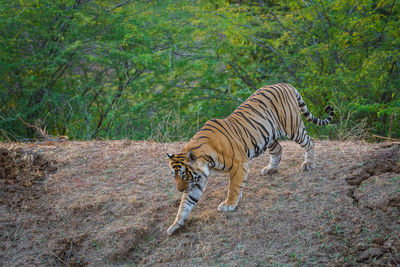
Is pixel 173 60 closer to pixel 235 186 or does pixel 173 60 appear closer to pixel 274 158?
pixel 274 158

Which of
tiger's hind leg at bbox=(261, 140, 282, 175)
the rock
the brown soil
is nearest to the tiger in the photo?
tiger's hind leg at bbox=(261, 140, 282, 175)

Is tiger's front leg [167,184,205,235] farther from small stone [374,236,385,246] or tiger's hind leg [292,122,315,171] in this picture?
small stone [374,236,385,246]

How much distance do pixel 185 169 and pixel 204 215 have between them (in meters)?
0.77

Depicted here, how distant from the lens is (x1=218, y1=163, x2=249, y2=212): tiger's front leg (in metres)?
4.79

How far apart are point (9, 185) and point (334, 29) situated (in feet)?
24.0

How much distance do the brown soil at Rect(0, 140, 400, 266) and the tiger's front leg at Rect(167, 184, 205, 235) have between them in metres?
0.09

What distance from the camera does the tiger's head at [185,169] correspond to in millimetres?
4395

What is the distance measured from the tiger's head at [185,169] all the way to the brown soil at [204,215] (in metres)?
0.60

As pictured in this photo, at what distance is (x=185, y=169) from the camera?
4.41 metres

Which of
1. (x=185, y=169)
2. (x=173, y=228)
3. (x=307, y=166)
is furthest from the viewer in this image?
(x=307, y=166)

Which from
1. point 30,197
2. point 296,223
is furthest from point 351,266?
point 30,197

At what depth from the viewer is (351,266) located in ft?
12.7

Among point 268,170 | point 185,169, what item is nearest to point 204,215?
point 185,169

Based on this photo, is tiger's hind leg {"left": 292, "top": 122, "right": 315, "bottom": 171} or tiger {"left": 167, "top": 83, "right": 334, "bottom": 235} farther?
tiger's hind leg {"left": 292, "top": 122, "right": 315, "bottom": 171}
